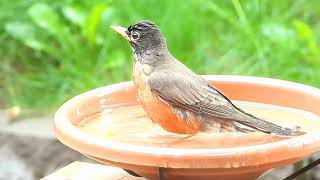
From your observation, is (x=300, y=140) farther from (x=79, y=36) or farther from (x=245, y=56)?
(x=79, y=36)

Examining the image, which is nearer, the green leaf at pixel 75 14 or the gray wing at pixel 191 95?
Result: the gray wing at pixel 191 95

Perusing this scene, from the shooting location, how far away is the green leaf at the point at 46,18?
16.2ft

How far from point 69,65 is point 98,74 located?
0.66 feet

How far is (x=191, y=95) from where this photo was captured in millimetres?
2412

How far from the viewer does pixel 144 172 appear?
2145 mm

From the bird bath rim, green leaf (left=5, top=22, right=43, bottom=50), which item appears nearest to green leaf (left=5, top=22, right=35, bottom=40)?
green leaf (left=5, top=22, right=43, bottom=50)

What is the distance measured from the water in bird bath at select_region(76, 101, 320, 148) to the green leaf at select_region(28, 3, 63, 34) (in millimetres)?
2394

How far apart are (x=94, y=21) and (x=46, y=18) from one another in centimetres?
31

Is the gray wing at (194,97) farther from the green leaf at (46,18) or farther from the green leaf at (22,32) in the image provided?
the green leaf at (22,32)

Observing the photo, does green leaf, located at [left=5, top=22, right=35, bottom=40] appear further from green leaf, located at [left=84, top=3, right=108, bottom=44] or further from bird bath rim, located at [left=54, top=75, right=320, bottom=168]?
bird bath rim, located at [left=54, top=75, right=320, bottom=168]

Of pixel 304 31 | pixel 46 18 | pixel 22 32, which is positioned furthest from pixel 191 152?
pixel 22 32

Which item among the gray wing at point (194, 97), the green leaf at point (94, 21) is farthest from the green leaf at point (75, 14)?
the gray wing at point (194, 97)

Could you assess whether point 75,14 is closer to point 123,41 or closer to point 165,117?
point 123,41

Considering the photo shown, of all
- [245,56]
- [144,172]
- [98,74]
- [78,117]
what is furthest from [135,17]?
[144,172]
